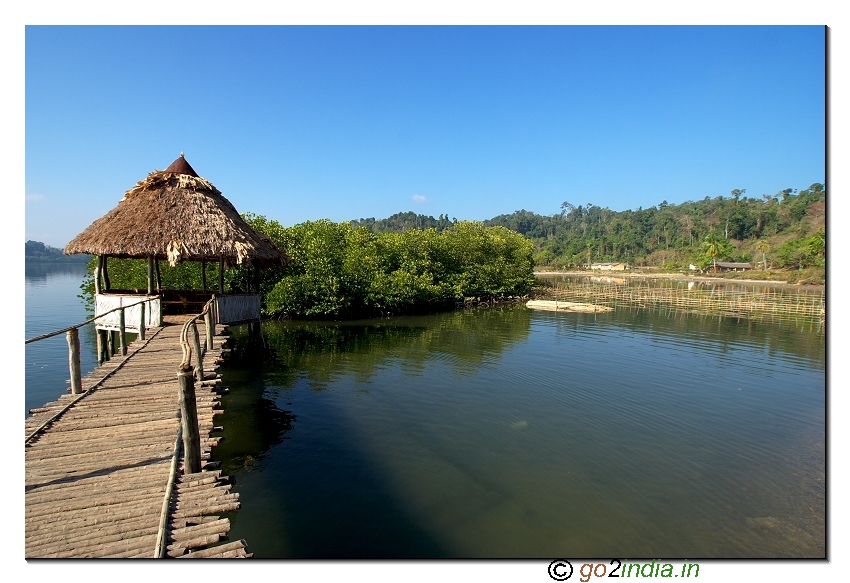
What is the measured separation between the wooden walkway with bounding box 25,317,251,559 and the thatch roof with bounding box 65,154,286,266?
673 cm

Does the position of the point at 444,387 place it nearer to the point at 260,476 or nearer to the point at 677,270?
the point at 260,476

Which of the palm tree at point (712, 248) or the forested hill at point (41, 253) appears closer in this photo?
the forested hill at point (41, 253)

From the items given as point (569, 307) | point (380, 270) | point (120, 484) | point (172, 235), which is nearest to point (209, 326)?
point (172, 235)

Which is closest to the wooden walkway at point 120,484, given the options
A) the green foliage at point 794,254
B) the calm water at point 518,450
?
the calm water at point 518,450

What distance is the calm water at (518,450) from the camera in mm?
7297

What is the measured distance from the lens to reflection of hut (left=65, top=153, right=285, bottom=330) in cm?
1390

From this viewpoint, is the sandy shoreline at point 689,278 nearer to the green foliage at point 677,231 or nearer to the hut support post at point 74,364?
the green foliage at point 677,231

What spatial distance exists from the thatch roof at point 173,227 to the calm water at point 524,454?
4.31m

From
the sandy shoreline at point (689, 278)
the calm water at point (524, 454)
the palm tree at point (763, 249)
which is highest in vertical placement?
the palm tree at point (763, 249)

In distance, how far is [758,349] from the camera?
21.6 metres

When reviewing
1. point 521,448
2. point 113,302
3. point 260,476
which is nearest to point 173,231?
point 113,302

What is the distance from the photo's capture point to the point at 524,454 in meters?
9.97

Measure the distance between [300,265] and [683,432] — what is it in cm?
2083

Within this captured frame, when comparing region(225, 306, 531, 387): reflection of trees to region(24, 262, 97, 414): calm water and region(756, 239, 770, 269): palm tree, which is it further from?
region(756, 239, 770, 269): palm tree
